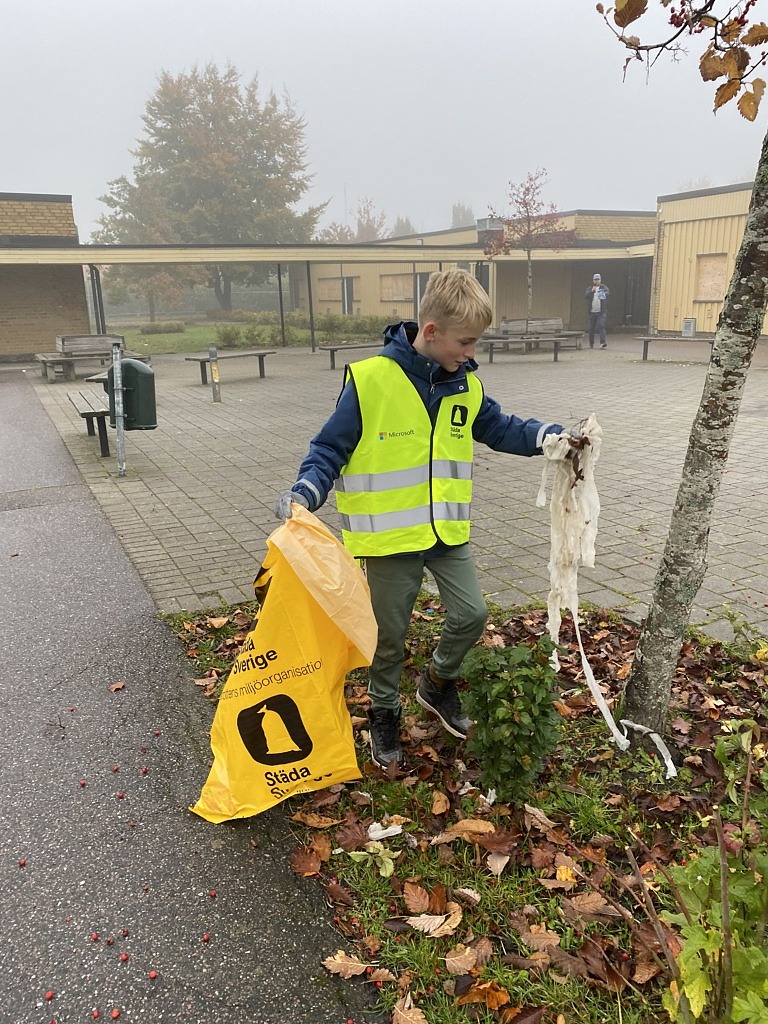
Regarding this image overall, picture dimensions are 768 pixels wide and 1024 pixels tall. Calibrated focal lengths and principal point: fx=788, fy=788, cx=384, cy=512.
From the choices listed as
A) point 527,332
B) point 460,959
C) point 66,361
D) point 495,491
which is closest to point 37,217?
point 66,361

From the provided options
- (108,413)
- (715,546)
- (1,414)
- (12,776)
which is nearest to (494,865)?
(12,776)

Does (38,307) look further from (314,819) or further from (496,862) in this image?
(496,862)

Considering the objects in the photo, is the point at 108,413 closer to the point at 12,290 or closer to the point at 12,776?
the point at 12,776

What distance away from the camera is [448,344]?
2.81 m

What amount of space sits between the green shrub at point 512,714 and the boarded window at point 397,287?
2906cm

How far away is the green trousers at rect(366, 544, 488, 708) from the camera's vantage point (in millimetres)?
2941

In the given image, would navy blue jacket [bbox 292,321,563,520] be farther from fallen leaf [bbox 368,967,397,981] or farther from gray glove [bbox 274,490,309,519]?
fallen leaf [bbox 368,967,397,981]

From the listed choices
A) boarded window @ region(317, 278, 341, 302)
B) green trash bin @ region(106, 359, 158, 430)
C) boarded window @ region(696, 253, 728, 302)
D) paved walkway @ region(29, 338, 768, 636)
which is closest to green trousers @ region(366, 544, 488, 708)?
paved walkway @ region(29, 338, 768, 636)

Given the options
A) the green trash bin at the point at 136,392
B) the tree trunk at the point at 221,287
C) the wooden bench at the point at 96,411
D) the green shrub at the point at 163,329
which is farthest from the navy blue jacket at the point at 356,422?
the tree trunk at the point at 221,287

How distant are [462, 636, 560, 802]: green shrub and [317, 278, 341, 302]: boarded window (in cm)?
3424

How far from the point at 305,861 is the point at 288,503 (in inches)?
47.3

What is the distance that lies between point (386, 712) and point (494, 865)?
73 centimetres

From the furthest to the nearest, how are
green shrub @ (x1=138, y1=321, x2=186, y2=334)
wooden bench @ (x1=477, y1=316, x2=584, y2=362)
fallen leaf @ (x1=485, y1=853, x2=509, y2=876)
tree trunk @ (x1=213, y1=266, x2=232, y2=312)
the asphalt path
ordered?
tree trunk @ (x1=213, y1=266, x2=232, y2=312) → green shrub @ (x1=138, y1=321, x2=186, y2=334) → wooden bench @ (x1=477, y1=316, x2=584, y2=362) → fallen leaf @ (x1=485, y1=853, x2=509, y2=876) → the asphalt path

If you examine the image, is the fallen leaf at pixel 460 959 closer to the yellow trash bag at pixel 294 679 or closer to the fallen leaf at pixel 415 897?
the fallen leaf at pixel 415 897
